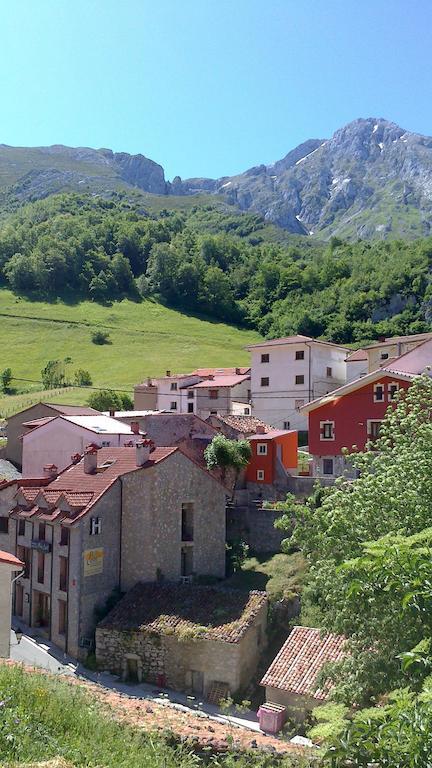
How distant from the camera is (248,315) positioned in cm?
14100

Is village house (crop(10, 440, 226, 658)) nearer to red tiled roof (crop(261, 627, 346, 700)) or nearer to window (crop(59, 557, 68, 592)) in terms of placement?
window (crop(59, 557, 68, 592))

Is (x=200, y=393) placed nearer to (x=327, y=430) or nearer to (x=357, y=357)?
(x=357, y=357)

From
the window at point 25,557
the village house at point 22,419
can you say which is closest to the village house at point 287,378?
the village house at point 22,419

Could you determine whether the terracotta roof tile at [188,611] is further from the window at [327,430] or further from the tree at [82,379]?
the tree at [82,379]

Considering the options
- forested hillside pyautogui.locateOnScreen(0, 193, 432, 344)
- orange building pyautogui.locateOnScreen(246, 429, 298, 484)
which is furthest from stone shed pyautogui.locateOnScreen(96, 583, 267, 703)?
forested hillside pyautogui.locateOnScreen(0, 193, 432, 344)

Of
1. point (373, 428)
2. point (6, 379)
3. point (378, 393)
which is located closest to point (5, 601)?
point (373, 428)

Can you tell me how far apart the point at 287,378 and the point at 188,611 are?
1515 inches

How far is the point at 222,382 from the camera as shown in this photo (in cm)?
6994

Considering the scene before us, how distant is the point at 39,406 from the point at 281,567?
2523 cm

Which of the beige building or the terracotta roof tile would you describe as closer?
the beige building

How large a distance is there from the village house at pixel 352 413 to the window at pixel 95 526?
48.7 ft

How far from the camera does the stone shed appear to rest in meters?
27.8

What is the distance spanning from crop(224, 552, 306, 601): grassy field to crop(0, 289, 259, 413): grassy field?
157 feet

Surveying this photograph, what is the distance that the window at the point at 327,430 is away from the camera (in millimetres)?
42969
